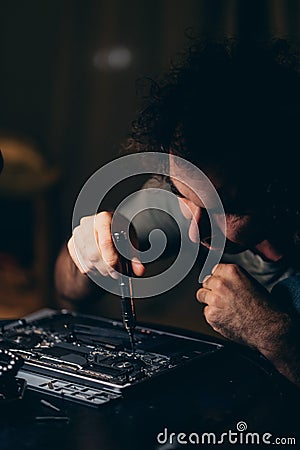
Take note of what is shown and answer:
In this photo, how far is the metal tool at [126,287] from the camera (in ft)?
4.51

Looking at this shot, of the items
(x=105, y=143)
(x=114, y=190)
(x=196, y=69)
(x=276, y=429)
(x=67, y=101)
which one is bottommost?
(x=276, y=429)

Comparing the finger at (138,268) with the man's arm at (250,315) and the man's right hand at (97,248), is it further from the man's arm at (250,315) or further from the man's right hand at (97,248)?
the man's arm at (250,315)

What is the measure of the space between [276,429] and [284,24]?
7.06ft

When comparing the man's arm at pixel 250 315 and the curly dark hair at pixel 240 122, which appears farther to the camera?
the curly dark hair at pixel 240 122

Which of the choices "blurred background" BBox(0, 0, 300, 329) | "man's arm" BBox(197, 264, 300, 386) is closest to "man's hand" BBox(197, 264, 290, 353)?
"man's arm" BBox(197, 264, 300, 386)

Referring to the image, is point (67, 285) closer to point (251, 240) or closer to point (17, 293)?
point (251, 240)

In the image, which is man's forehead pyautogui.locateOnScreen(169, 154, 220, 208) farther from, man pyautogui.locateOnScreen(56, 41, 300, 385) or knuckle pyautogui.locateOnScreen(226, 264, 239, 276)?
knuckle pyautogui.locateOnScreen(226, 264, 239, 276)

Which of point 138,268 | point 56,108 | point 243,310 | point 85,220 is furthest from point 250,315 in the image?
point 56,108

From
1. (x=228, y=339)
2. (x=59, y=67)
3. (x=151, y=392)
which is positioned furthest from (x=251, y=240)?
(x=59, y=67)

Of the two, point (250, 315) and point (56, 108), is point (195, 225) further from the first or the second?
point (56, 108)

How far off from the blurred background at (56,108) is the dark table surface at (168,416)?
200 cm

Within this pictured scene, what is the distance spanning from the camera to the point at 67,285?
1.84 m

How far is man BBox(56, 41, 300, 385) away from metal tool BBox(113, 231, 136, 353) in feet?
0.19

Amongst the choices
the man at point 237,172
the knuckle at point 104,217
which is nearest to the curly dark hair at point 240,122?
the man at point 237,172
